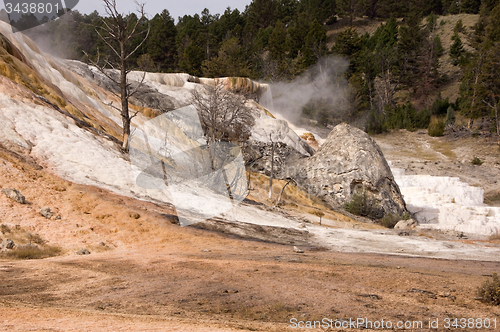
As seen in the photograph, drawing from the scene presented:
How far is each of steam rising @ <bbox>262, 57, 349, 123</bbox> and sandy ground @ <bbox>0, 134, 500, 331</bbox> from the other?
3513cm

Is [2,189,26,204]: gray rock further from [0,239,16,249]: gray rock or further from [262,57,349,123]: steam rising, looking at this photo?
[262,57,349,123]: steam rising

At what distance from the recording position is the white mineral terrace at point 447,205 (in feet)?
58.3

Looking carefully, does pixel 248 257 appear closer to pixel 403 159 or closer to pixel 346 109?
pixel 403 159

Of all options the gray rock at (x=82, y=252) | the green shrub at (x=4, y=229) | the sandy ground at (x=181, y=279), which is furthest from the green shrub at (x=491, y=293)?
the green shrub at (x=4, y=229)

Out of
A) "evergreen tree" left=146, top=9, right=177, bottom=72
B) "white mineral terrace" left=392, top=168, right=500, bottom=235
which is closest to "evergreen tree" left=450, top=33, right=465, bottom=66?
"white mineral terrace" left=392, top=168, right=500, bottom=235

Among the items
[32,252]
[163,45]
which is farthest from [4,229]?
[163,45]

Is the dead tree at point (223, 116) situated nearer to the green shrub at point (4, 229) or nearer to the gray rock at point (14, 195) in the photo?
the gray rock at point (14, 195)

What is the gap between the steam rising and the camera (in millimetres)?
44656

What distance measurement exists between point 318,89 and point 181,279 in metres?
44.1

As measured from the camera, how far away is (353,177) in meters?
20.6

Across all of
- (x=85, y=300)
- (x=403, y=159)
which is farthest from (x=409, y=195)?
(x=85, y=300)

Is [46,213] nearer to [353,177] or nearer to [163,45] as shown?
[353,177]

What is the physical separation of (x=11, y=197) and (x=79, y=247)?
2282 millimetres

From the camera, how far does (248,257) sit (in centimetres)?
819
